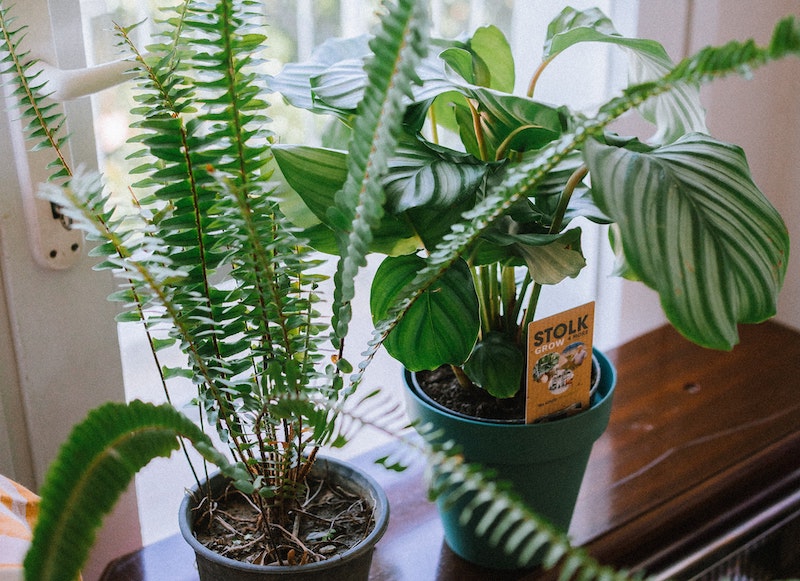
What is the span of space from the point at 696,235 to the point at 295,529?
40 cm

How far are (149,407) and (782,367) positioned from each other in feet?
3.67

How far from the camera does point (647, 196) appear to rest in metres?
0.58

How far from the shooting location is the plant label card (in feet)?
2.53

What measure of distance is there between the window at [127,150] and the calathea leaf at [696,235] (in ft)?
1.65

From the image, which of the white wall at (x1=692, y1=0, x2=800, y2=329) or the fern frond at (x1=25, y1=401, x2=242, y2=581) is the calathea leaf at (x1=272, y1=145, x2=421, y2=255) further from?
the white wall at (x1=692, y1=0, x2=800, y2=329)

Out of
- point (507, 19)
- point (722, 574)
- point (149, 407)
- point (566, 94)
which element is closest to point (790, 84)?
point (566, 94)

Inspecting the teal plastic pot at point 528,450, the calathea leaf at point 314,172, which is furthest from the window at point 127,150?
the teal plastic pot at point 528,450

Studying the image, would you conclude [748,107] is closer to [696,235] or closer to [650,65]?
[650,65]

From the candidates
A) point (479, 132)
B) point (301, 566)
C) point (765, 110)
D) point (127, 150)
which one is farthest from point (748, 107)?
point (301, 566)

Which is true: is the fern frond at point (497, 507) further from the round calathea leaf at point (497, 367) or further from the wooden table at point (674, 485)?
the wooden table at point (674, 485)

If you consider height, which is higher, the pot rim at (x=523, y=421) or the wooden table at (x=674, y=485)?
the pot rim at (x=523, y=421)

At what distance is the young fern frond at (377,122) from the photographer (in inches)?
18.4

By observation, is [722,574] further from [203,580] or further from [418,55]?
[418,55]

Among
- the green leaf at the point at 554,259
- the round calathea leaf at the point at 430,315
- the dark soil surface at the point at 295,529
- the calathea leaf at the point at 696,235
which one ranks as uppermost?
the calathea leaf at the point at 696,235
